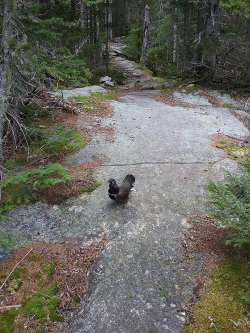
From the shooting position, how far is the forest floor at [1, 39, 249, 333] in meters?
5.80

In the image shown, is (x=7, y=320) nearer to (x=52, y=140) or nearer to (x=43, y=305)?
(x=43, y=305)

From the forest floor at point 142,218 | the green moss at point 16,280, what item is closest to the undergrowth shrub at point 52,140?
the forest floor at point 142,218

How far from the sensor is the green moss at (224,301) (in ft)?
18.0

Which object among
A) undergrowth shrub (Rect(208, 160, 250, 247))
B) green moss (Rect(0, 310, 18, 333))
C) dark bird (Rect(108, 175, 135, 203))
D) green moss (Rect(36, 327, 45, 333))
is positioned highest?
undergrowth shrub (Rect(208, 160, 250, 247))

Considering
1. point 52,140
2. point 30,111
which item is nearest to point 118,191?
point 52,140

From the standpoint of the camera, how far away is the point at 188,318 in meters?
5.63

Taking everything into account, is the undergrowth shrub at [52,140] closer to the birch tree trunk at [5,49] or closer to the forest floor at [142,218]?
the forest floor at [142,218]

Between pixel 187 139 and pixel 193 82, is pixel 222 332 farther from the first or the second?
pixel 193 82

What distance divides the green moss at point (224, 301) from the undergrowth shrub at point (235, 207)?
0.49 m

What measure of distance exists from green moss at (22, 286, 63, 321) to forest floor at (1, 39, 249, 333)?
1.27 ft

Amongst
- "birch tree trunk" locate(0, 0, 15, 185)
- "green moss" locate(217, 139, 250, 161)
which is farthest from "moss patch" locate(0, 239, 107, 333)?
"green moss" locate(217, 139, 250, 161)

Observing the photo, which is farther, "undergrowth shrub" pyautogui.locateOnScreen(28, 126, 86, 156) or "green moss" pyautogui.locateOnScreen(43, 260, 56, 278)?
"undergrowth shrub" pyautogui.locateOnScreen(28, 126, 86, 156)

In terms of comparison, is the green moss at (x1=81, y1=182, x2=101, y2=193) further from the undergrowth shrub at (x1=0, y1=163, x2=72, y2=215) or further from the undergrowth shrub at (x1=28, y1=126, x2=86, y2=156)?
the undergrowth shrub at (x1=28, y1=126, x2=86, y2=156)

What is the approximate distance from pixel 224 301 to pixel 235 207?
155cm
